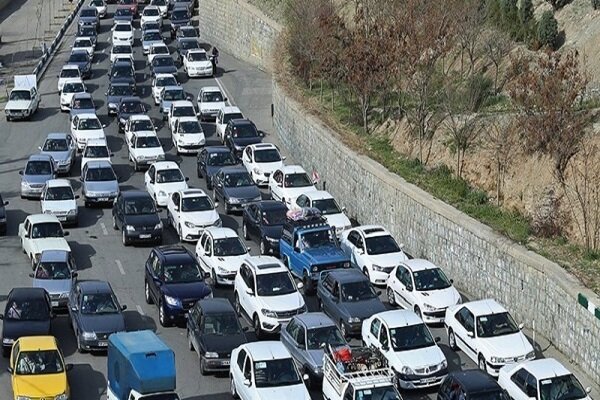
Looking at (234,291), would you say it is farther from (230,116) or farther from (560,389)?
(230,116)

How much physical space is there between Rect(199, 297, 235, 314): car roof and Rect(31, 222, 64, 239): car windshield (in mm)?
9348

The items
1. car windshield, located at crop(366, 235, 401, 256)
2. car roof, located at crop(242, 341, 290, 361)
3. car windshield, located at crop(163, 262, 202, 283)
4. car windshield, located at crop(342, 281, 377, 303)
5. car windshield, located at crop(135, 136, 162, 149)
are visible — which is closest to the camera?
car roof, located at crop(242, 341, 290, 361)

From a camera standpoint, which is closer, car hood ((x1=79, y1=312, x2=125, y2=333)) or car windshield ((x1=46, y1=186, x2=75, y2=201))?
car hood ((x1=79, y1=312, x2=125, y2=333))

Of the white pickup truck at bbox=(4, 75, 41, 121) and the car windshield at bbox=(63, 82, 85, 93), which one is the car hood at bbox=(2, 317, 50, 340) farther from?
the car windshield at bbox=(63, 82, 85, 93)

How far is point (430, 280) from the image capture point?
114ft

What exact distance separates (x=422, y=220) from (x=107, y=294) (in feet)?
33.9

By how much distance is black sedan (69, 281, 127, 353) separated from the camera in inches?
1265

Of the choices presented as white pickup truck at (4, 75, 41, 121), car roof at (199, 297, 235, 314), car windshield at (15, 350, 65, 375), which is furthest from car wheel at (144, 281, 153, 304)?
white pickup truck at (4, 75, 41, 121)

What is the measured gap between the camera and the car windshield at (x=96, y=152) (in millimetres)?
49406

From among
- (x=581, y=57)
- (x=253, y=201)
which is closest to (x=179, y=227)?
(x=253, y=201)

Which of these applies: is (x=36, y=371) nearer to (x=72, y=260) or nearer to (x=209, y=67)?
(x=72, y=260)

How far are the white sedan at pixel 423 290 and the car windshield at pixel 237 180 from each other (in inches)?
427

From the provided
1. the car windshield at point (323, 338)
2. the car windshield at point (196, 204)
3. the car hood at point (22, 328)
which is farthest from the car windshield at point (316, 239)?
the car hood at point (22, 328)

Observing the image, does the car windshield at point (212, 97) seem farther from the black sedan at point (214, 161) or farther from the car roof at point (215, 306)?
the car roof at point (215, 306)
